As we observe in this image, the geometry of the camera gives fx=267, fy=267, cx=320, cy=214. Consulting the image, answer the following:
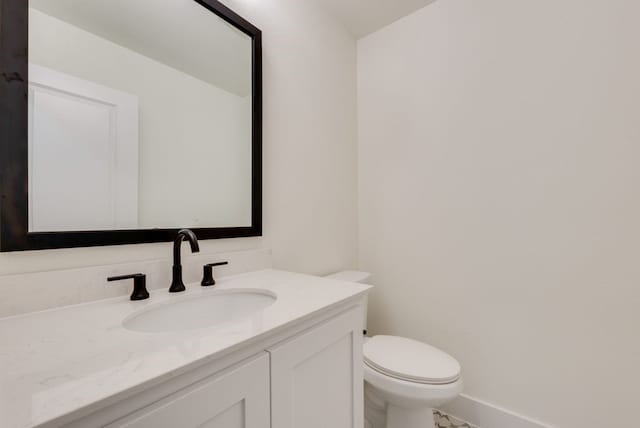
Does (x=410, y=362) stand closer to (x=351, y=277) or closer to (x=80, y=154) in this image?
(x=351, y=277)

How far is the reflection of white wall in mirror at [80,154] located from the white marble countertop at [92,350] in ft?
0.79

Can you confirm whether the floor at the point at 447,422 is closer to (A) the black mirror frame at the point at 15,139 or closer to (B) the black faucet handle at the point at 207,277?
(B) the black faucet handle at the point at 207,277

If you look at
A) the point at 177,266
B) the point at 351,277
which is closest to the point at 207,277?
the point at 177,266

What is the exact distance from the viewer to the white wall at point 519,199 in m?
1.04

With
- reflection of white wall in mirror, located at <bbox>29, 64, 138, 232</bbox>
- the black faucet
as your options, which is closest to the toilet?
the black faucet

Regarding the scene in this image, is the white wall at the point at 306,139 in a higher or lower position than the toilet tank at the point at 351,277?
higher

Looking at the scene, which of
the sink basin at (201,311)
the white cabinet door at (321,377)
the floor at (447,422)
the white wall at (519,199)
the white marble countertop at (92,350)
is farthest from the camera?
the floor at (447,422)

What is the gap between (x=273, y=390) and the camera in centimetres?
59

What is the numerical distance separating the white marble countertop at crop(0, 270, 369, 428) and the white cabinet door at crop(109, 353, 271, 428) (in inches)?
2.4

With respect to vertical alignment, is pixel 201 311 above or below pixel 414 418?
above

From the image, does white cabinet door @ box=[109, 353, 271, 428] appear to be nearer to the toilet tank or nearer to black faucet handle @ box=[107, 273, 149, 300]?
black faucet handle @ box=[107, 273, 149, 300]

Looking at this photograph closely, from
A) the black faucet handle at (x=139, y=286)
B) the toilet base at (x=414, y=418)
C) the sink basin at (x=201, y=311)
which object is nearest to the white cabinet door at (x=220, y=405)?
the sink basin at (x=201, y=311)

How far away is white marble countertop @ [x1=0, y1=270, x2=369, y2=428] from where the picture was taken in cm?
34

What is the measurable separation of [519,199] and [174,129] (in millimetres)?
1480
